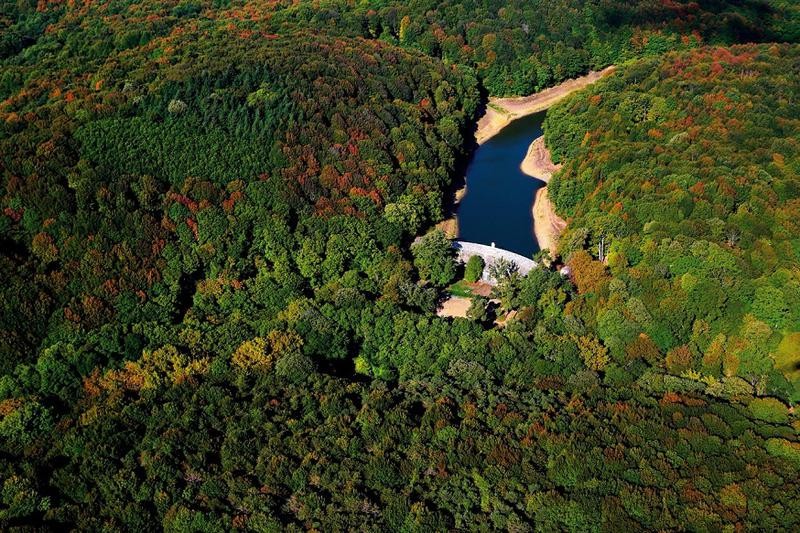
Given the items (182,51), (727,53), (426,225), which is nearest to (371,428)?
(426,225)

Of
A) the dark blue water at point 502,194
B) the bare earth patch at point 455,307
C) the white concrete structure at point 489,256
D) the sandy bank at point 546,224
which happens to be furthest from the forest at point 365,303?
the dark blue water at point 502,194

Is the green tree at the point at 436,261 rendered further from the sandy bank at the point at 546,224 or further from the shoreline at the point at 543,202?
the sandy bank at the point at 546,224

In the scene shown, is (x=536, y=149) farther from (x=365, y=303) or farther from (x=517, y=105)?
(x=365, y=303)

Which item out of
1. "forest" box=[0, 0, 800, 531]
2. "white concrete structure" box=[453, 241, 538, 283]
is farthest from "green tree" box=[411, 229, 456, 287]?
"white concrete structure" box=[453, 241, 538, 283]

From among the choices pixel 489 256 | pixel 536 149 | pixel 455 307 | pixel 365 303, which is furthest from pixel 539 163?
pixel 365 303

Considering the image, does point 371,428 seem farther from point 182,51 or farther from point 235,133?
point 182,51

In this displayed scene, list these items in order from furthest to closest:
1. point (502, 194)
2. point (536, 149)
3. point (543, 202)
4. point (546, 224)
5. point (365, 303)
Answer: point (536, 149) < point (502, 194) < point (543, 202) < point (546, 224) < point (365, 303)
